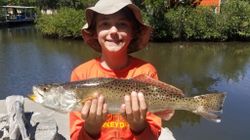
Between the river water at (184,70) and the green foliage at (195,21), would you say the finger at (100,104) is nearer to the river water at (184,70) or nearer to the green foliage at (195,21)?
the river water at (184,70)

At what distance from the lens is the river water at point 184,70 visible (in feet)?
35.8

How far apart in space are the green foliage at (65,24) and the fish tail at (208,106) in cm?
2733

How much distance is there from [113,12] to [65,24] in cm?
2815

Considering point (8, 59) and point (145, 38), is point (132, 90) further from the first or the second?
point (8, 59)

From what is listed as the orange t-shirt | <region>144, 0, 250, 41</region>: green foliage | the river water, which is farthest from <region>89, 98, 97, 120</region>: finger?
<region>144, 0, 250, 41</region>: green foliage

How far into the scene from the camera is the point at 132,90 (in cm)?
239

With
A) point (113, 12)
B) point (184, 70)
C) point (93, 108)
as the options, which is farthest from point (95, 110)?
point (184, 70)

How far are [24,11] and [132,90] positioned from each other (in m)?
54.9

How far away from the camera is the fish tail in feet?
8.46

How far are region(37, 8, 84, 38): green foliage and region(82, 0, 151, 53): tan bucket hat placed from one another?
26828 mm

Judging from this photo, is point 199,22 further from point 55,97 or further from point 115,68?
point 55,97

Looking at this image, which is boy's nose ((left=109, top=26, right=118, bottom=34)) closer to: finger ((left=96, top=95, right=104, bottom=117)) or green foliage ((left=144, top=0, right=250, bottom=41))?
finger ((left=96, top=95, right=104, bottom=117))

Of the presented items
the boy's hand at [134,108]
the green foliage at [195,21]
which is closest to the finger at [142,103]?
the boy's hand at [134,108]

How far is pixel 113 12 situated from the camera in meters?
2.61
